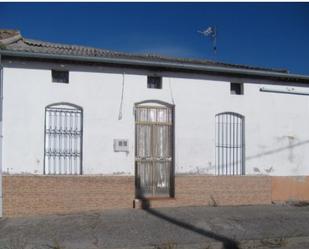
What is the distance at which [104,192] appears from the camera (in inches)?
459

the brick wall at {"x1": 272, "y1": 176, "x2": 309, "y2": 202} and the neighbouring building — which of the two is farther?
the brick wall at {"x1": 272, "y1": 176, "x2": 309, "y2": 202}

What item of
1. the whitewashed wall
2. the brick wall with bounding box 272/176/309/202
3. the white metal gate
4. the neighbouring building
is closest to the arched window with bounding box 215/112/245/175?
the neighbouring building

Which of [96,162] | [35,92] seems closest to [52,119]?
[35,92]

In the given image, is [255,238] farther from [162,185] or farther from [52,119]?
[52,119]

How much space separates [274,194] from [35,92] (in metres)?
7.16

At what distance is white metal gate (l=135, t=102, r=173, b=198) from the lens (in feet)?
40.4

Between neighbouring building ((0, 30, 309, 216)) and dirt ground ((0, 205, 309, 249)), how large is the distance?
2.34 feet

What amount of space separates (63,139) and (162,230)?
3650mm

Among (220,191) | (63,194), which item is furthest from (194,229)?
(63,194)

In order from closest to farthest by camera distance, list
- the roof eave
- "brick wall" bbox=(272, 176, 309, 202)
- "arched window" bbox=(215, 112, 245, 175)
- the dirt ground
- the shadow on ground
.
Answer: the dirt ground < the shadow on ground < the roof eave < "arched window" bbox=(215, 112, 245, 175) < "brick wall" bbox=(272, 176, 309, 202)

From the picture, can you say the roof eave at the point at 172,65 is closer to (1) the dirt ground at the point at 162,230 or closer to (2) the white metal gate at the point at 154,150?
(2) the white metal gate at the point at 154,150

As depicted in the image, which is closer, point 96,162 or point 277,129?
point 96,162

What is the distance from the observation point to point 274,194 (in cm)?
1330

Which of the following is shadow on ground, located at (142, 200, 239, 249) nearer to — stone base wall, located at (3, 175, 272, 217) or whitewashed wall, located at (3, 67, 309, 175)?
stone base wall, located at (3, 175, 272, 217)
